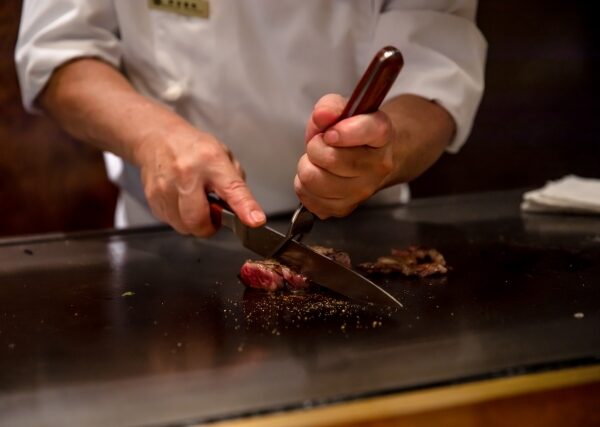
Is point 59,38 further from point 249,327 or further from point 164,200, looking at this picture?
point 249,327

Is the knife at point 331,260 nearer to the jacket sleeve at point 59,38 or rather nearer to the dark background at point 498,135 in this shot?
the jacket sleeve at point 59,38

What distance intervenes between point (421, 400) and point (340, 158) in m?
0.45

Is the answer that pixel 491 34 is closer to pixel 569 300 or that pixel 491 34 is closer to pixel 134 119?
pixel 134 119

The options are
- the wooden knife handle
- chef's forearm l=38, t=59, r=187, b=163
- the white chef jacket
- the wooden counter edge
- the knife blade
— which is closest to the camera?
the wooden counter edge

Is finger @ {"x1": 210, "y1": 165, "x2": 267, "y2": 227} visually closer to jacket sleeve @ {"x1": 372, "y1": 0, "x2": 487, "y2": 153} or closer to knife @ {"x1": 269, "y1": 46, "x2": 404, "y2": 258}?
knife @ {"x1": 269, "y1": 46, "x2": 404, "y2": 258}

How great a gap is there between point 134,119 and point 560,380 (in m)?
1.00

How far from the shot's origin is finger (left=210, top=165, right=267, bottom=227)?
1320 mm

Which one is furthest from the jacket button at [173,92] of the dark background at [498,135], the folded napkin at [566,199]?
the dark background at [498,135]

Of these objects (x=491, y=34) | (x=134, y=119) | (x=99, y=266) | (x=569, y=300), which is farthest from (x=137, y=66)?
(x=491, y=34)

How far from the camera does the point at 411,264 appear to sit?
1.37 meters

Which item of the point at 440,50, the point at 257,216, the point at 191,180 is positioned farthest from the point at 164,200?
the point at 440,50

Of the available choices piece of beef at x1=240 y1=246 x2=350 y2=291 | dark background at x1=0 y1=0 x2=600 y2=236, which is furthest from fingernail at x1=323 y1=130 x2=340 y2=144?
dark background at x1=0 y1=0 x2=600 y2=236

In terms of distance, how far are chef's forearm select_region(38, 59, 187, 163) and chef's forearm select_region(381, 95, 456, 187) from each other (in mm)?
397

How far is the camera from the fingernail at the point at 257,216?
132 cm
